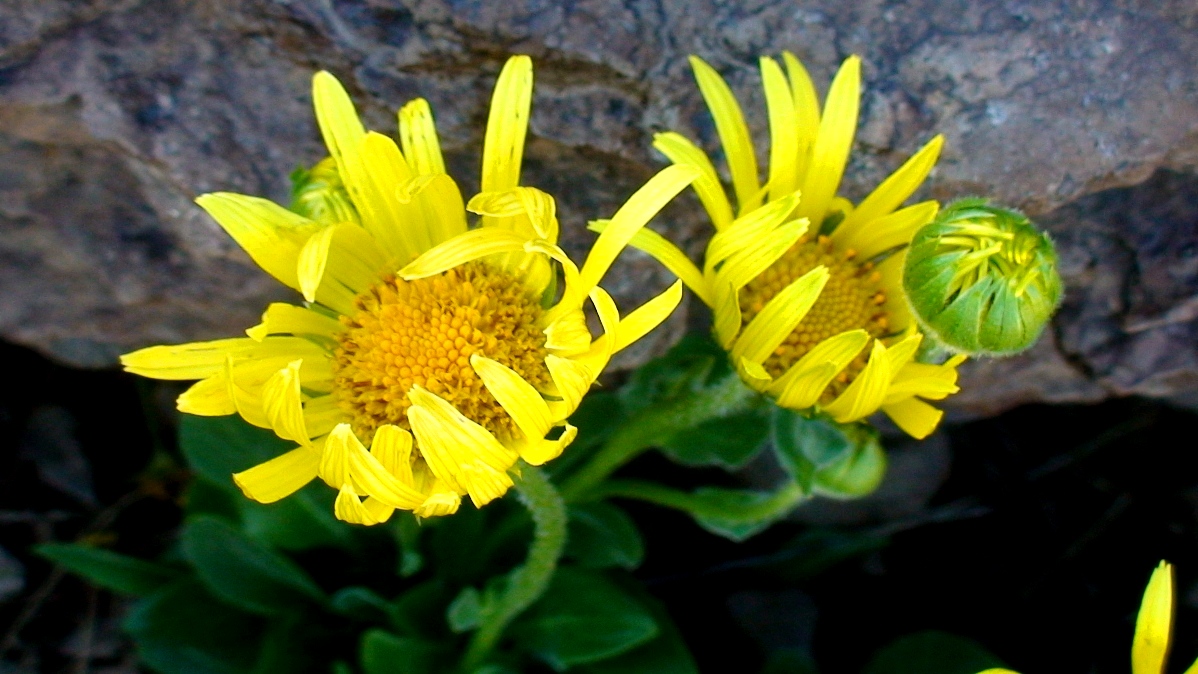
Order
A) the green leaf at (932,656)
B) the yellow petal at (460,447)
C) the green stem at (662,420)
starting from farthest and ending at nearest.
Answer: the green leaf at (932,656) < the green stem at (662,420) < the yellow petal at (460,447)

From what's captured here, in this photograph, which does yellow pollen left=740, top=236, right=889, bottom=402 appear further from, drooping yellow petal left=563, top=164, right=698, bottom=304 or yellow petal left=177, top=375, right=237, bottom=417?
yellow petal left=177, top=375, right=237, bottom=417

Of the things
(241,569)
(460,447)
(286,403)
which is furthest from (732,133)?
(241,569)

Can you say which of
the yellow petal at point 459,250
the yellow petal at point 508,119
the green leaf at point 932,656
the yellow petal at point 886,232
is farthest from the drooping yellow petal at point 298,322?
the green leaf at point 932,656

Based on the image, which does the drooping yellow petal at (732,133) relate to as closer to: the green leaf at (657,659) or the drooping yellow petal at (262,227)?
the drooping yellow petal at (262,227)

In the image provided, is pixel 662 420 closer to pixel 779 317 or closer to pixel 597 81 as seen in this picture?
pixel 779 317

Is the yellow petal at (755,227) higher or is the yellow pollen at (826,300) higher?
the yellow petal at (755,227)

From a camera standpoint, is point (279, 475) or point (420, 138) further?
point (420, 138)
